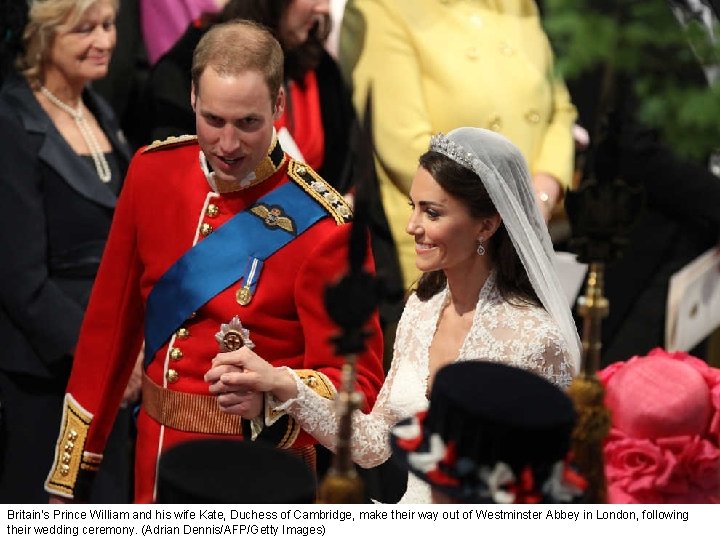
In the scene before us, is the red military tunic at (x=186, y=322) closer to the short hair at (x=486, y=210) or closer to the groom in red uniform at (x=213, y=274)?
the groom in red uniform at (x=213, y=274)

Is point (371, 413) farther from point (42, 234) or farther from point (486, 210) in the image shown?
point (42, 234)

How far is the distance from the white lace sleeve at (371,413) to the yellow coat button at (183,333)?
340 millimetres

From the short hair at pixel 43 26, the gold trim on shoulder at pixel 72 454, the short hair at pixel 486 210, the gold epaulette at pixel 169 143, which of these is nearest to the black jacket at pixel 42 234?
the short hair at pixel 43 26

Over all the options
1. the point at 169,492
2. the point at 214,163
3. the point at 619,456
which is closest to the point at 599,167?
the point at 619,456

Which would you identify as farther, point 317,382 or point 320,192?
point 320,192

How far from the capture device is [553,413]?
2.37 metres

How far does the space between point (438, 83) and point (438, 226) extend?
1.37 metres

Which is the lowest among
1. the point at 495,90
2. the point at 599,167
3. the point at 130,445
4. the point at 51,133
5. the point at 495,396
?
the point at 130,445

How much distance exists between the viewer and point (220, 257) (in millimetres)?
3473

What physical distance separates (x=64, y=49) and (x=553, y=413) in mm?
2805

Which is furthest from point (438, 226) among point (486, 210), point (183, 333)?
point (183, 333)

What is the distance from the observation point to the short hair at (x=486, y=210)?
333cm

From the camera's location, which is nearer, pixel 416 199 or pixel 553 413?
pixel 553 413

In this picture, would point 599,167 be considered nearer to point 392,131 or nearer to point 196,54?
point 196,54
